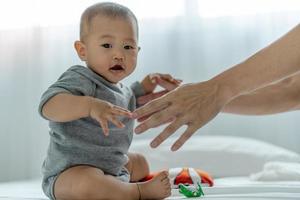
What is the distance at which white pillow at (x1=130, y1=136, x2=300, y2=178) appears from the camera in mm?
1736

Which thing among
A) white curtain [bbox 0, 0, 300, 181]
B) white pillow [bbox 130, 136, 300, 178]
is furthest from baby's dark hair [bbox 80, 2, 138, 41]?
white curtain [bbox 0, 0, 300, 181]

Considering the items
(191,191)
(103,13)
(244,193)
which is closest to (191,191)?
(191,191)

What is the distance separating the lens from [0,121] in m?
2.20

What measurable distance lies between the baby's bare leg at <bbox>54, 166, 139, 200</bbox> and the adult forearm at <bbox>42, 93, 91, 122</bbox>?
12 centimetres

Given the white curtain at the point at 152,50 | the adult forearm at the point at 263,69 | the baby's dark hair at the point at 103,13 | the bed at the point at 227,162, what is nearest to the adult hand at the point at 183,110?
the adult forearm at the point at 263,69

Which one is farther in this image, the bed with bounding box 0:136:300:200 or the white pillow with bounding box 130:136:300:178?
the white pillow with bounding box 130:136:300:178

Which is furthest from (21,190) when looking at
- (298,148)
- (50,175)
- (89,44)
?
(298,148)

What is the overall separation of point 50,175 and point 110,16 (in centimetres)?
38

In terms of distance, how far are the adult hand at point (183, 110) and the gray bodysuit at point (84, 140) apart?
18 cm

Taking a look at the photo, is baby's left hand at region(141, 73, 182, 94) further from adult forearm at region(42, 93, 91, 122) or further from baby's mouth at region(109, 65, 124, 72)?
adult forearm at region(42, 93, 91, 122)

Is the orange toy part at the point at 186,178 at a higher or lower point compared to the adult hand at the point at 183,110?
lower

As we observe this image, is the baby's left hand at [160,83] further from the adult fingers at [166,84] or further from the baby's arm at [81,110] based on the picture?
the baby's arm at [81,110]

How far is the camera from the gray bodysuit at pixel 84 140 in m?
1.18

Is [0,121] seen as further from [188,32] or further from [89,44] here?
[89,44]
